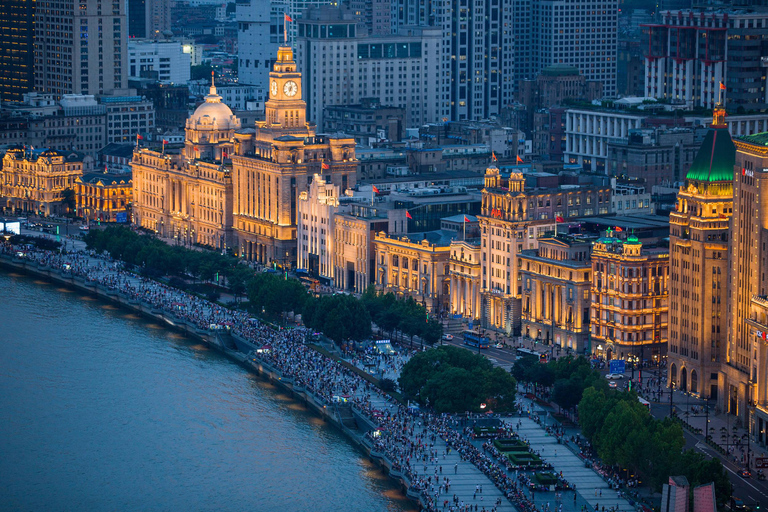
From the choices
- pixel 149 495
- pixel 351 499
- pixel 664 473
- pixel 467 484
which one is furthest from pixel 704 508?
pixel 149 495

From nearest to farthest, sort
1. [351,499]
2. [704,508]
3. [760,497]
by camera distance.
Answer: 1. [704,508]
2. [760,497]
3. [351,499]

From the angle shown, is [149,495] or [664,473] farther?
[149,495]

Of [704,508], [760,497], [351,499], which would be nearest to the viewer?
[704,508]

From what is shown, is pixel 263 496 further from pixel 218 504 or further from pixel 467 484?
→ pixel 467 484

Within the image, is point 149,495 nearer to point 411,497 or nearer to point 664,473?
point 411,497

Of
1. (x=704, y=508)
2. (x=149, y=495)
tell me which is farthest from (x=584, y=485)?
(x=149, y=495)

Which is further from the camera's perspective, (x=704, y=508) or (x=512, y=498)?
(x=512, y=498)
